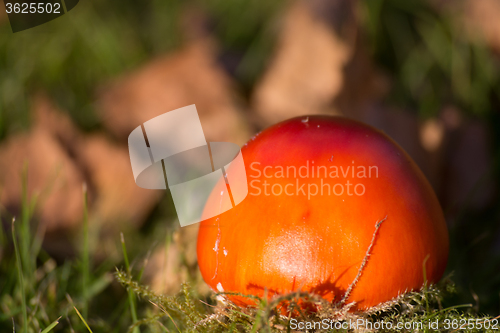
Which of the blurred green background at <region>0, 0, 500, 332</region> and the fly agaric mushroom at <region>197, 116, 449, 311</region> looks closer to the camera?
the fly agaric mushroom at <region>197, 116, 449, 311</region>

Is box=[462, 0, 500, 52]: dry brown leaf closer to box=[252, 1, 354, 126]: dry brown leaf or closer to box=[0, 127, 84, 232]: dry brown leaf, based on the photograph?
box=[252, 1, 354, 126]: dry brown leaf

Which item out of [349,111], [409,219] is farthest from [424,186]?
[349,111]

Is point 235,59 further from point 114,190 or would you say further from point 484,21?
point 484,21

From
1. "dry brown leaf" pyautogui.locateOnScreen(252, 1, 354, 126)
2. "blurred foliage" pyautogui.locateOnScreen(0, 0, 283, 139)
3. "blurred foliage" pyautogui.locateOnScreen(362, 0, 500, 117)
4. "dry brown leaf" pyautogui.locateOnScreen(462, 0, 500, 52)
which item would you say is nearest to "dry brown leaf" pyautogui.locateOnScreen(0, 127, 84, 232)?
"blurred foliage" pyautogui.locateOnScreen(0, 0, 283, 139)

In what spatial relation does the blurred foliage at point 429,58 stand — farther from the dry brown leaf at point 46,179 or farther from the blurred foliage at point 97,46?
the dry brown leaf at point 46,179

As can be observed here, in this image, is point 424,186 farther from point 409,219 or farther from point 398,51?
point 398,51
